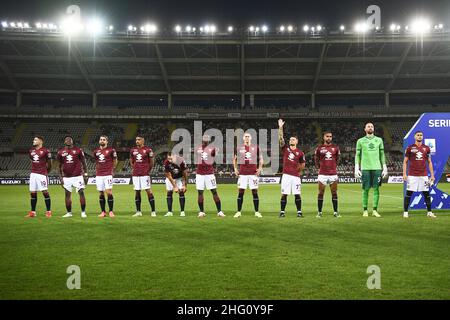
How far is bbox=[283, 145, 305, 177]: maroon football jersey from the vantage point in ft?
38.3

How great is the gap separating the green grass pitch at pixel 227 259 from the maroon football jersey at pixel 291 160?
178cm

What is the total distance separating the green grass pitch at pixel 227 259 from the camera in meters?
4.73

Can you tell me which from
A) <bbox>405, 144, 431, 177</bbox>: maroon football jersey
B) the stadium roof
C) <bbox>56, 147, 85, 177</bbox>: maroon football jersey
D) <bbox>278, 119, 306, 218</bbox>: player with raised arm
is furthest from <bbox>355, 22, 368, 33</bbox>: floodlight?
<bbox>56, 147, 85, 177</bbox>: maroon football jersey

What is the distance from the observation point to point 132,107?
51.8m

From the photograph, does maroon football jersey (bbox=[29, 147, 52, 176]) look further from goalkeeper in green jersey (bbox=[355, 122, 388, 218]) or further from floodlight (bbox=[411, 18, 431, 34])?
floodlight (bbox=[411, 18, 431, 34])

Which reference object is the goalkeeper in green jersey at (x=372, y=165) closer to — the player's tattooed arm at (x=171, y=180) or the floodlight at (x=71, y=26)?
the player's tattooed arm at (x=171, y=180)

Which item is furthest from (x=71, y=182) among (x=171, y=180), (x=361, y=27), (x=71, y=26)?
(x=361, y=27)

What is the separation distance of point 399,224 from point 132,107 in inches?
1812

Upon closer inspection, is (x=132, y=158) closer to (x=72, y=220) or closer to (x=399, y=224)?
(x=72, y=220)

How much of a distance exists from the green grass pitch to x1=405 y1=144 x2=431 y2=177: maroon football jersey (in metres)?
1.70

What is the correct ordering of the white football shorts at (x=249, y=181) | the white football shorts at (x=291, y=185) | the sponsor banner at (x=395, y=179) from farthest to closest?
1. the sponsor banner at (x=395, y=179)
2. the white football shorts at (x=249, y=181)
3. the white football shorts at (x=291, y=185)

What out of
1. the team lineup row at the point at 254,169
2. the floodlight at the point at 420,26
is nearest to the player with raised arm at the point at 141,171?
the team lineup row at the point at 254,169

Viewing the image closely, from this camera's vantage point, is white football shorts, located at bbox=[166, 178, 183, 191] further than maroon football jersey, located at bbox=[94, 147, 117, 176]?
Yes
